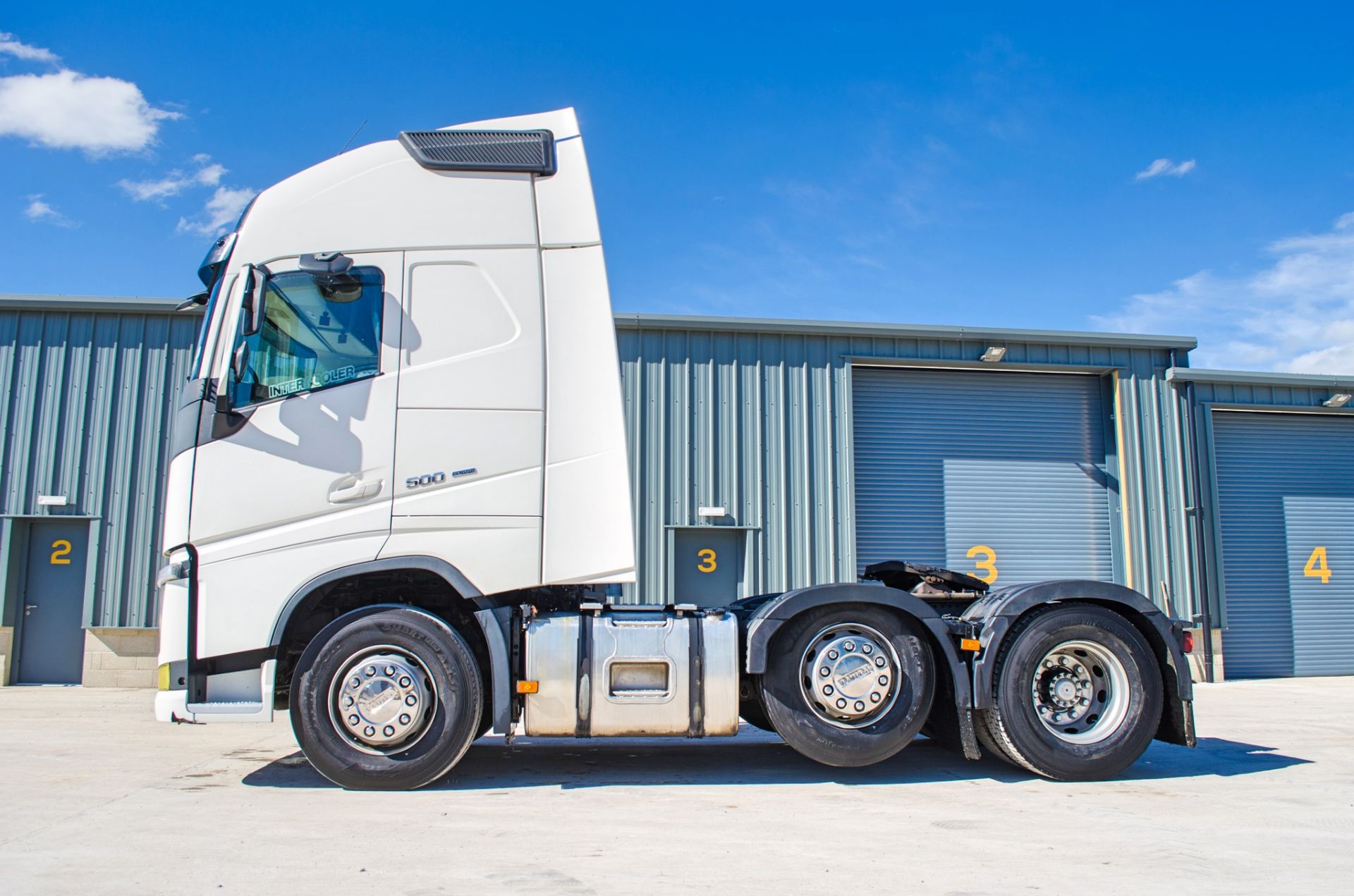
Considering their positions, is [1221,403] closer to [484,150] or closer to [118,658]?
[484,150]

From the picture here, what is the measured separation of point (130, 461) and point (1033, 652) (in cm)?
1214

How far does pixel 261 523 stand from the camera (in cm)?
557

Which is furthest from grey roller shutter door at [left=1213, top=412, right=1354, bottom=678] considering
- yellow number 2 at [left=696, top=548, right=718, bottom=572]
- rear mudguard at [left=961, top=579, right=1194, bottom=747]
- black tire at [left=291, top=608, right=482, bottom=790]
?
black tire at [left=291, top=608, right=482, bottom=790]

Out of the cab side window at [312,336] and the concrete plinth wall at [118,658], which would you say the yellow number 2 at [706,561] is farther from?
the cab side window at [312,336]

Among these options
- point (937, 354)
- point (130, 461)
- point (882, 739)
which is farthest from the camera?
point (937, 354)

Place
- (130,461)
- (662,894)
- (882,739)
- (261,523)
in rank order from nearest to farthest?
1. (662,894)
2. (261,523)
3. (882,739)
4. (130,461)

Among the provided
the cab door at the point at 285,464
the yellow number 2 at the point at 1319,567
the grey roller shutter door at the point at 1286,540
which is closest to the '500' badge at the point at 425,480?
the cab door at the point at 285,464

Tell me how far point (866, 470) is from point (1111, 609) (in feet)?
25.4

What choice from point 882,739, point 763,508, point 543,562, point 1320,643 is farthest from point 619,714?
point 1320,643

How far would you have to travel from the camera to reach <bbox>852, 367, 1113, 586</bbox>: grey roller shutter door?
1416cm

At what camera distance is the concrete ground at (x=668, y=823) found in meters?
4.00

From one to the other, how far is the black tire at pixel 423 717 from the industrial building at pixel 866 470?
23.9 ft

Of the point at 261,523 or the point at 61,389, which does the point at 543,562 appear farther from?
the point at 61,389

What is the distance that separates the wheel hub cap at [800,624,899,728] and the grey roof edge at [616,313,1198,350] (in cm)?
788
